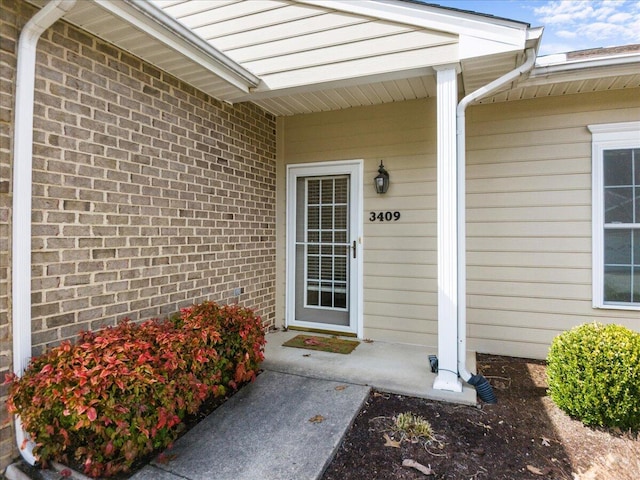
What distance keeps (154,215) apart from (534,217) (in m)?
3.81

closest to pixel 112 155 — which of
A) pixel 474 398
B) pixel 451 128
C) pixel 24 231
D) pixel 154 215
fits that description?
pixel 154 215

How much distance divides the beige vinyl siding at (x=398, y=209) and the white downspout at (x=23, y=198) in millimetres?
3164

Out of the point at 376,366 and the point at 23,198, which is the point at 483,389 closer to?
the point at 376,366

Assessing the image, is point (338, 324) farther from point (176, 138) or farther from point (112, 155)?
point (112, 155)

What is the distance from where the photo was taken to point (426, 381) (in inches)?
133

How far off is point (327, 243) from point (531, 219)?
7.78ft

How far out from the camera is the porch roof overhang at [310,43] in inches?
110

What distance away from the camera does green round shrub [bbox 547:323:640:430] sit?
102 inches

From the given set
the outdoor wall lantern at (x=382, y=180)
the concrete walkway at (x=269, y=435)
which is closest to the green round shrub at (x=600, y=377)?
the concrete walkway at (x=269, y=435)

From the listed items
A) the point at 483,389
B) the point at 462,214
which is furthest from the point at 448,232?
the point at 483,389

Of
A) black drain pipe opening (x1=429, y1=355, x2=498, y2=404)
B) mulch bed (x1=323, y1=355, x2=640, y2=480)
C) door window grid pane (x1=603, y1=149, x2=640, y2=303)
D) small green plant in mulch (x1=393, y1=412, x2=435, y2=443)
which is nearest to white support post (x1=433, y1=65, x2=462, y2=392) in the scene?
black drain pipe opening (x1=429, y1=355, x2=498, y2=404)

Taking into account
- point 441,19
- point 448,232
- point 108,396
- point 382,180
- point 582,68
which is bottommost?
point 108,396

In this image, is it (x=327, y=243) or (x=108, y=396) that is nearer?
(x=108, y=396)

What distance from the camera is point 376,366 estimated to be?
3.74 metres
